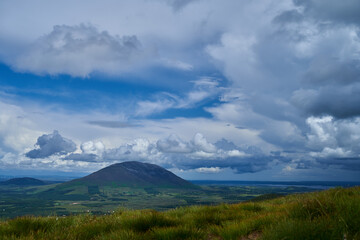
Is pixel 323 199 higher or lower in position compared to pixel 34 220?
higher

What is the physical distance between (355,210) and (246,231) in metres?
2.93

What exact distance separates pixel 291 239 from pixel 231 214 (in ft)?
19.9

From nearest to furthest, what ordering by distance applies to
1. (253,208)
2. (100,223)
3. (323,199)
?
(323,199) < (100,223) < (253,208)

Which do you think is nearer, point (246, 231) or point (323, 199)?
point (246, 231)

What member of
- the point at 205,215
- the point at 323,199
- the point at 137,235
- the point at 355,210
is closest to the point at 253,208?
the point at 205,215

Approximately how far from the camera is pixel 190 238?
705cm

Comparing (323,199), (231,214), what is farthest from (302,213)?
(231,214)

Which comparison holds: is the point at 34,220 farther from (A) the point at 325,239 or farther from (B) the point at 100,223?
(A) the point at 325,239

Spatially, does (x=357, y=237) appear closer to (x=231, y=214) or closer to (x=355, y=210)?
(x=355, y=210)

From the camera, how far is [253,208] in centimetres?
1288

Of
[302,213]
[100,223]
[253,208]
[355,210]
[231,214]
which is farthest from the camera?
[253,208]

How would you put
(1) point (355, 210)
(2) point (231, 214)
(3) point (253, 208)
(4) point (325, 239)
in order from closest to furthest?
(4) point (325, 239)
(1) point (355, 210)
(2) point (231, 214)
(3) point (253, 208)

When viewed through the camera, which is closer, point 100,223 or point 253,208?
point 100,223

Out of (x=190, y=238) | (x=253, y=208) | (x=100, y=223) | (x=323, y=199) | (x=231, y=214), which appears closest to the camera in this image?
(x=190, y=238)
